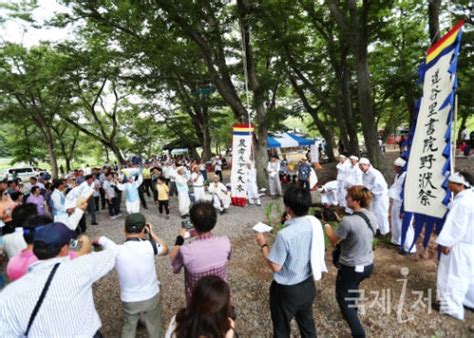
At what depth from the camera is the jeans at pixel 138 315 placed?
2.29m

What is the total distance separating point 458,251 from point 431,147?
1.26m

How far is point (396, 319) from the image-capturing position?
3074 millimetres

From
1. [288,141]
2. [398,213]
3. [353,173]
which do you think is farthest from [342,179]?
[288,141]

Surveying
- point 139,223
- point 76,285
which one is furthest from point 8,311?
point 139,223

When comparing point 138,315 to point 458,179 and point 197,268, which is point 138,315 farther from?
point 458,179

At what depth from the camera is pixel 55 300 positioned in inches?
60.1

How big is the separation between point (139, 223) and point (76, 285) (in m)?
0.67

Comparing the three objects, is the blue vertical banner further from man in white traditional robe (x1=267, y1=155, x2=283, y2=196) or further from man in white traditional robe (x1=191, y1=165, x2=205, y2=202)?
man in white traditional robe (x1=267, y1=155, x2=283, y2=196)

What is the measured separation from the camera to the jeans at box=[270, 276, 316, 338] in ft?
7.25

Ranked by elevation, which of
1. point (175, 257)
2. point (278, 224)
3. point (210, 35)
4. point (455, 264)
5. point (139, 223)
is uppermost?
point (210, 35)

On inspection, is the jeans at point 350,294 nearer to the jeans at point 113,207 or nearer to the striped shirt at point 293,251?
the striped shirt at point 293,251

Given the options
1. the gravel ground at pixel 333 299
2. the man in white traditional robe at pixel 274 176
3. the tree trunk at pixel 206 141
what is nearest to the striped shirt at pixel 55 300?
the gravel ground at pixel 333 299

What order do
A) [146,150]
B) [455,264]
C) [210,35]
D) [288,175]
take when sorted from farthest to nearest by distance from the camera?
[146,150] → [288,175] → [210,35] → [455,264]

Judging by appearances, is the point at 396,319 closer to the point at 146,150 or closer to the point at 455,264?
the point at 455,264
